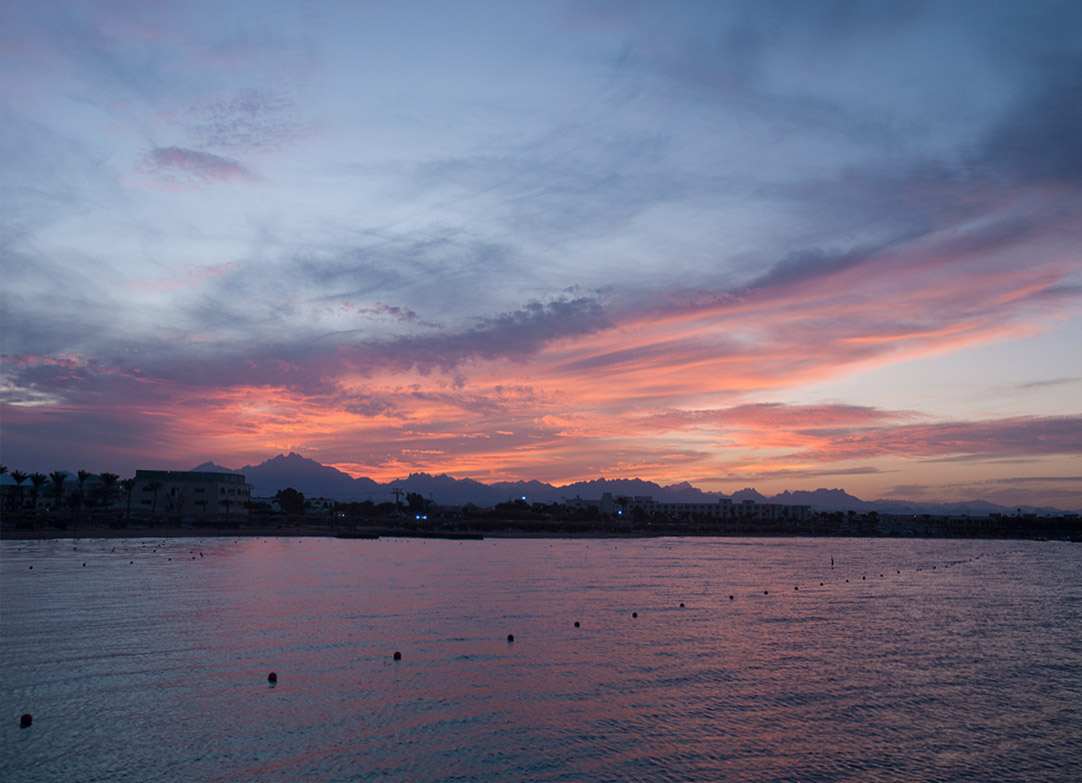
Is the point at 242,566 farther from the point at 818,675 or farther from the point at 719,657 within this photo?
the point at 818,675

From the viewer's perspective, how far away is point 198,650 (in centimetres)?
3459

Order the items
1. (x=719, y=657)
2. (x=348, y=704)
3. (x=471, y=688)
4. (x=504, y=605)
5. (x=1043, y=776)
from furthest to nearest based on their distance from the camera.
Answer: (x=504, y=605) → (x=719, y=657) → (x=471, y=688) → (x=348, y=704) → (x=1043, y=776)

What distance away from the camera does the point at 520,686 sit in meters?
29.6

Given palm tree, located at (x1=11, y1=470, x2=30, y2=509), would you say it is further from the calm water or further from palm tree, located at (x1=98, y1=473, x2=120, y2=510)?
the calm water

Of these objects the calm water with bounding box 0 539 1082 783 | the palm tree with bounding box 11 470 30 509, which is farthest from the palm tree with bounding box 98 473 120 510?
the calm water with bounding box 0 539 1082 783

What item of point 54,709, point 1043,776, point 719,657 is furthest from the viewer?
point 719,657

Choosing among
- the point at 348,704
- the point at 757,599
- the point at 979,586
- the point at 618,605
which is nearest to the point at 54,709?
the point at 348,704

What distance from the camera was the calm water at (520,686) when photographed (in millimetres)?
21406

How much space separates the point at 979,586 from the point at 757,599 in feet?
123

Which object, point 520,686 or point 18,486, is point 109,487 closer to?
point 18,486

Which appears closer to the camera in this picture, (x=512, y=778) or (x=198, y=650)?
(x=512, y=778)

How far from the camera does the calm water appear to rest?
21.4 metres

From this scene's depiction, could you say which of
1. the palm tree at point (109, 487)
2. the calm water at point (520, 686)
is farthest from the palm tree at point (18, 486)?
the calm water at point (520, 686)

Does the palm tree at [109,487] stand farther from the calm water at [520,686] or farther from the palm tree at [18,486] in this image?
the calm water at [520,686]
